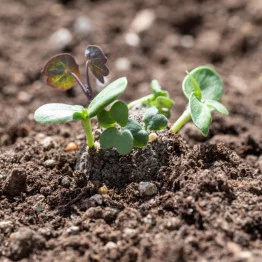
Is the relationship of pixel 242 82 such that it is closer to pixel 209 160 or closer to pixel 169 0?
pixel 169 0

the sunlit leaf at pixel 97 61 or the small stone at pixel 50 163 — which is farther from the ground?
the sunlit leaf at pixel 97 61

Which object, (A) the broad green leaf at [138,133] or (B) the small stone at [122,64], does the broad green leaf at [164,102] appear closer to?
(A) the broad green leaf at [138,133]

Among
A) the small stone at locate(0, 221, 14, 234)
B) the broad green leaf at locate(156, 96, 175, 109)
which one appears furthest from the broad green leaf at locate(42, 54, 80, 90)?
the small stone at locate(0, 221, 14, 234)

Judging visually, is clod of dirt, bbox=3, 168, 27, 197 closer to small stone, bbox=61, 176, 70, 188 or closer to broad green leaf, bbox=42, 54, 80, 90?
small stone, bbox=61, 176, 70, 188

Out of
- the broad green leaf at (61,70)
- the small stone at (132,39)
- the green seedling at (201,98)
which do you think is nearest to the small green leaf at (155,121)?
the green seedling at (201,98)

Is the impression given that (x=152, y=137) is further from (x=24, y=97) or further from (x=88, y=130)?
(x=24, y=97)

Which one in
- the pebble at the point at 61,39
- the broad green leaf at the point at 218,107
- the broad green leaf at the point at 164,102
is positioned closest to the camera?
the broad green leaf at the point at 218,107
